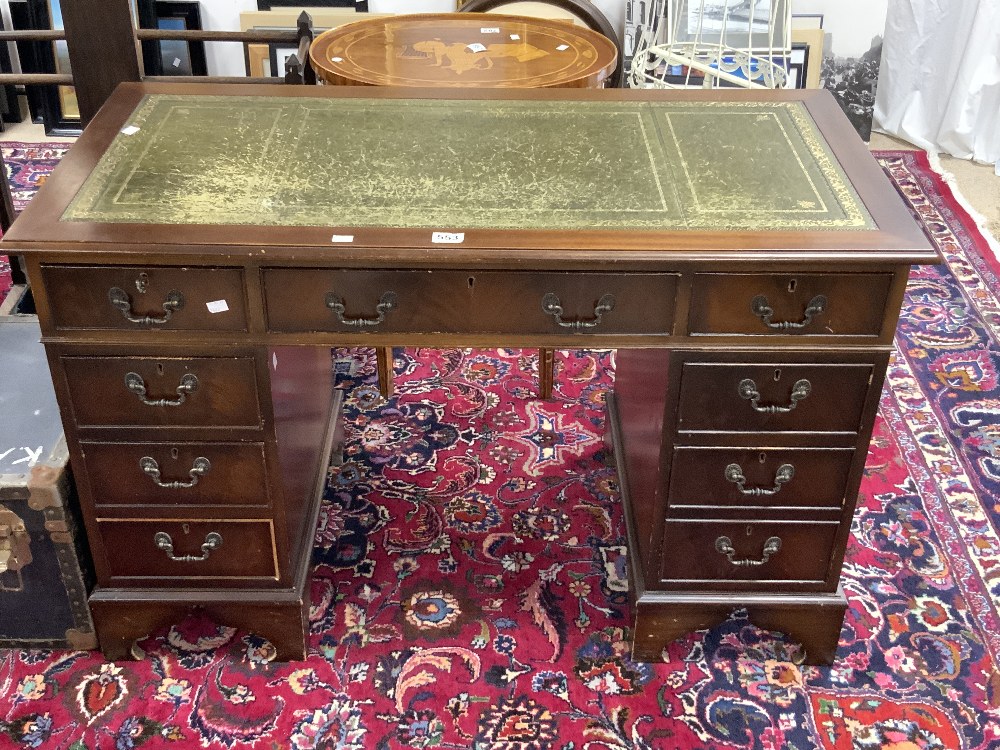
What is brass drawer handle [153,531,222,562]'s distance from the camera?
230cm

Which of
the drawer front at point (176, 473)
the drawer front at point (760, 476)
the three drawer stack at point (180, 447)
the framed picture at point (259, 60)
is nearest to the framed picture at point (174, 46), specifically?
the framed picture at point (259, 60)

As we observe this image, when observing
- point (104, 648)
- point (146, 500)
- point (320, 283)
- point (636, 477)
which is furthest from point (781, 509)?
point (104, 648)

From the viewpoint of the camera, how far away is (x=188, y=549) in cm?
233

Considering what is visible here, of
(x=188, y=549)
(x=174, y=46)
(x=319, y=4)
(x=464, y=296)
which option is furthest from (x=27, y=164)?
(x=464, y=296)

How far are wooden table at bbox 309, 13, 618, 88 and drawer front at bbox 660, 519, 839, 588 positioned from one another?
4.48 feet

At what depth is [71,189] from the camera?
6.81 feet

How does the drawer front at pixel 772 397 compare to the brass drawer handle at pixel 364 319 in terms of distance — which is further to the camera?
the drawer front at pixel 772 397

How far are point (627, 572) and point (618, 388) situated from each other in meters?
0.53

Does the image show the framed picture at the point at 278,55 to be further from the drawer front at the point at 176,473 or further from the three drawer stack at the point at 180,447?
the drawer front at the point at 176,473

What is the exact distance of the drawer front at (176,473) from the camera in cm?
219

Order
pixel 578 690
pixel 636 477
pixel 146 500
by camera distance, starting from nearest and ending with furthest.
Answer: pixel 146 500
pixel 578 690
pixel 636 477

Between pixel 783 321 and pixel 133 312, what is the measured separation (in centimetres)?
120

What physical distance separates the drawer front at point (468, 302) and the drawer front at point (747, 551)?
0.52 metres

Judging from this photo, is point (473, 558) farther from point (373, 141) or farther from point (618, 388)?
point (373, 141)
